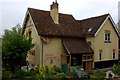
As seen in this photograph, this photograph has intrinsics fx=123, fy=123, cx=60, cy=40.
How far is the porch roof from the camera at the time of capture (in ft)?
54.3

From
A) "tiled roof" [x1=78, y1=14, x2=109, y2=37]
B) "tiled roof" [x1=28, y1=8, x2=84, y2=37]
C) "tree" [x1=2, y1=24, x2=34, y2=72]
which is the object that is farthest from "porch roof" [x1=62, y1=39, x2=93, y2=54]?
"tree" [x1=2, y1=24, x2=34, y2=72]

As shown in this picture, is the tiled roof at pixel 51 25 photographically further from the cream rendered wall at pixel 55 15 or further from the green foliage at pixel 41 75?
the green foliage at pixel 41 75

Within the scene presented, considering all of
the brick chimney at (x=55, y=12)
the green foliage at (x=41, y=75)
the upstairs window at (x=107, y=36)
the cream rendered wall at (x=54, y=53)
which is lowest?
the green foliage at (x=41, y=75)

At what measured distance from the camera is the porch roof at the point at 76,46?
16562 mm

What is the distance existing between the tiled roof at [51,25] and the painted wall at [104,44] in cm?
253

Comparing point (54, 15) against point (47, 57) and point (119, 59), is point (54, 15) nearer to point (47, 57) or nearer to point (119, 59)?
point (47, 57)

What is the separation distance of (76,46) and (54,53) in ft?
10.9

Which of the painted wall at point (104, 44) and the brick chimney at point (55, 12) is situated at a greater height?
the brick chimney at point (55, 12)

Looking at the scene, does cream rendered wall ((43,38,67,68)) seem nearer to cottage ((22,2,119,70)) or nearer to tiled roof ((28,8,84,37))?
cottage ((22,2,119,70))

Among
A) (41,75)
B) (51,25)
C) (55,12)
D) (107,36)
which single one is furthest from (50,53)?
(107,36)

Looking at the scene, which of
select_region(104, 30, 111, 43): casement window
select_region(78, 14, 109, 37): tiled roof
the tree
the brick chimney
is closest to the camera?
the tree

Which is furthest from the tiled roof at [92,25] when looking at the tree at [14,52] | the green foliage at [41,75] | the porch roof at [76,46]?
the tree at [14,52]

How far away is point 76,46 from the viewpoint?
57.7ft

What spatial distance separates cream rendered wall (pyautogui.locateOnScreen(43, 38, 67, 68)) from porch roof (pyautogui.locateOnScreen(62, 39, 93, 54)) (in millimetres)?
1029
